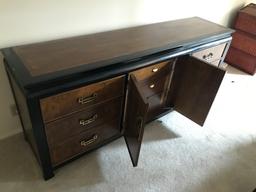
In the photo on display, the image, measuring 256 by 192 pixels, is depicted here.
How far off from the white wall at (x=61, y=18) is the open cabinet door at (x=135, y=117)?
0.58 metres

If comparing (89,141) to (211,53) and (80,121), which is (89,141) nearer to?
(80,121)

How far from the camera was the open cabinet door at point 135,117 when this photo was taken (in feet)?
4.11

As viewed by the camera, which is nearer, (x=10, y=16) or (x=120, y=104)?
(x=10, y=16)

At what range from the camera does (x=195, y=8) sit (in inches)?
89.4

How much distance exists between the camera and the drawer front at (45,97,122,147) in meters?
1.24

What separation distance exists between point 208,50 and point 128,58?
84 cm

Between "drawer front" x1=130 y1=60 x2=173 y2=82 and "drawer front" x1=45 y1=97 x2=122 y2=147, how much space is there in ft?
0.64

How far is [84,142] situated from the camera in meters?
1.44

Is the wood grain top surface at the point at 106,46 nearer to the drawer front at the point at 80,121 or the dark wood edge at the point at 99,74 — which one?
the dark wood edge at the point at 99,74

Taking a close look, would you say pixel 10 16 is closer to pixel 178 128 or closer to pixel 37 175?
pixel 37 175

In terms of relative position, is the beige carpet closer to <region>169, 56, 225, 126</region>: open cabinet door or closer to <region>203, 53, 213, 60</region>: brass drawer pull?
<region>169, 56, 225, 126</region>: open cabinet door

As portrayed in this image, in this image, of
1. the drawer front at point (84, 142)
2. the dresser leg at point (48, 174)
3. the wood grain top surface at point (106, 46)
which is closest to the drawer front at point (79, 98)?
the wood grain top surface at point (106, 46)

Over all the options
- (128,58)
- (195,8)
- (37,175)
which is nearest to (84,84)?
(128,58)

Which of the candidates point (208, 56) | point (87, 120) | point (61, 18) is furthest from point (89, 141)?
point (208, 56)
